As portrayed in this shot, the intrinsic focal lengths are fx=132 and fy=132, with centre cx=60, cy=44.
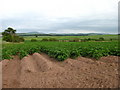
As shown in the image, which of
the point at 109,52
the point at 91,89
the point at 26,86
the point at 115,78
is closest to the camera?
the point at 91,89

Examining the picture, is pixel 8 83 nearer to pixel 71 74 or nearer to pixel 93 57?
pixel 71 74

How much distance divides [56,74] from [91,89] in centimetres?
198

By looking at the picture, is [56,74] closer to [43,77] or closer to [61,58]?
[43,77]

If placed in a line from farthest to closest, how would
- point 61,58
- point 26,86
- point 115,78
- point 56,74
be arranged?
1. point 61,58
2. point 56,74
3. point 26,86
4. point 115,78

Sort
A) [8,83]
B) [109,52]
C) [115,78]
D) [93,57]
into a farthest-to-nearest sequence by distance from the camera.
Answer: [109,52], [93,57], [8,83], [115,78]

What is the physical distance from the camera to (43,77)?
18.3 ft

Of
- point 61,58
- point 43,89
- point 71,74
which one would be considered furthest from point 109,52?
point 43,89

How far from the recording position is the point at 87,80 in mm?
4688

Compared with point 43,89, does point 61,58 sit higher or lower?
higher

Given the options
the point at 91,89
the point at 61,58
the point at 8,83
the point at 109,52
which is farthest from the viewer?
the point at 109,52

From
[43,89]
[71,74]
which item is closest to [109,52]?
[71,74]

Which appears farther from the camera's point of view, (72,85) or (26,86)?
(26,86)

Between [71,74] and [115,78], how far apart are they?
68.9 inches

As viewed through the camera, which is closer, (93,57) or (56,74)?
(56,74)
